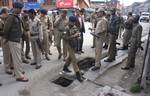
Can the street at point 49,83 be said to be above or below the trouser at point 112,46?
below

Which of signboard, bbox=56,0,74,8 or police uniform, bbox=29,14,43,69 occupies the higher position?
signboard, bbox=56,0,74,8

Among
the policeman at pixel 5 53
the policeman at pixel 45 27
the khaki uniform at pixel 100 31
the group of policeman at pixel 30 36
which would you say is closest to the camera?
the group of policeman at pixel 30 36

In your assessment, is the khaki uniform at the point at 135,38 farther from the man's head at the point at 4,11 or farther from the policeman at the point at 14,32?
the man's head at the point at 4,11

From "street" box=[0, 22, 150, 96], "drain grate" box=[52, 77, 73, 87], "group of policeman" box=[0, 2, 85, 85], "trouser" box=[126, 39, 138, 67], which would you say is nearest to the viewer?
"street" box=[0, 22, 150, 96]

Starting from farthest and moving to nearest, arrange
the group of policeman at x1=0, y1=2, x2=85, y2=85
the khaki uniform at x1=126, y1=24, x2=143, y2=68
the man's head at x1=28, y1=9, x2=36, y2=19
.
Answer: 1. the khaki uniform at x1=126, y1=24, x2=143, y2=68
2. the man's head at x1=28, y1=9, x2=36, y2=19
3. the group of policeman at x1=0, y1=2, x2=85, y2=85

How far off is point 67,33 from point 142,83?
100 inches

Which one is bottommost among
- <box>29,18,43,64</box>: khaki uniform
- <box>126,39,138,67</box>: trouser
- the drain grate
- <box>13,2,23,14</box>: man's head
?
the drain grate

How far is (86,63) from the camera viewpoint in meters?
10.2

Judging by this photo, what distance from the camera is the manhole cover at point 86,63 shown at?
9.78 meters

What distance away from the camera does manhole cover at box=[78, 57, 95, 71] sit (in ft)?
32.1

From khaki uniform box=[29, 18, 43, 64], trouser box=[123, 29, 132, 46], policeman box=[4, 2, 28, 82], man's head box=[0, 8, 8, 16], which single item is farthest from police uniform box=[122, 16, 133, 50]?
policeman box=[4, 2, 28, 82]

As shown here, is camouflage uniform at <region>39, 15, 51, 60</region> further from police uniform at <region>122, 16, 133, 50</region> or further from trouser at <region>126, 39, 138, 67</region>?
police uniform at <region>122, 16, 133, 50</region>

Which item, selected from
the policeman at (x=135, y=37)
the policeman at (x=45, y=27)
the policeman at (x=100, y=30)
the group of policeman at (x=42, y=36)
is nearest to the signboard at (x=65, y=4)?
the group of policeman at (x=42, y=36)

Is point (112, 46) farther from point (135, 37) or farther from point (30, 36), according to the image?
point (30, 36)
